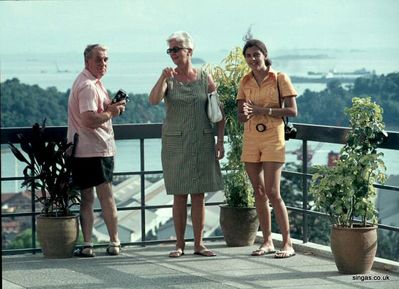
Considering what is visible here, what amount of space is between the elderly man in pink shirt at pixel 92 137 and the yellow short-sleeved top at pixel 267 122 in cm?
97

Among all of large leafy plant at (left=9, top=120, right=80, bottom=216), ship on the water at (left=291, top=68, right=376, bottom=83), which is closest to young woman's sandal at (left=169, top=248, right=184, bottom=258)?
large leafy plant at (left=9, top=120, right=80, bottom=216)

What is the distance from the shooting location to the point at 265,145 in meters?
7.17

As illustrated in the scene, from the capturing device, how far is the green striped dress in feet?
23.9

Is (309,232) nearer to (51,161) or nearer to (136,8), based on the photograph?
(51,161)

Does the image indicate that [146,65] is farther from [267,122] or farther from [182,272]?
[182,272]

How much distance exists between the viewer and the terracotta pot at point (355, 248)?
6.58 meters

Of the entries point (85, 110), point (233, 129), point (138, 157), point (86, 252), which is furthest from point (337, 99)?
point (85, 110)

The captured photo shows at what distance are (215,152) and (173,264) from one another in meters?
0.90

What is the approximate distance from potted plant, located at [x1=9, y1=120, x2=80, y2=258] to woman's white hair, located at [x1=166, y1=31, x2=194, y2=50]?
114cm

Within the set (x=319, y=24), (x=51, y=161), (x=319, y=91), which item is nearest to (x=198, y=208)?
(x=51, y=161)

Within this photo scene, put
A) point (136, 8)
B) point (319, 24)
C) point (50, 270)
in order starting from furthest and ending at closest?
point (136, 8) < point (319, 24) < point (50, 270)

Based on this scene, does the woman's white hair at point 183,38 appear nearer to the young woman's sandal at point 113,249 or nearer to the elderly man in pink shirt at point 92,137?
the elderly man in pink shirt at point 92,137

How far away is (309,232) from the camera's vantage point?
8.23m

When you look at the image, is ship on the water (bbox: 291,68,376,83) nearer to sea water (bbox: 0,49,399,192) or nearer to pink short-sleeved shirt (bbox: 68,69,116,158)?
sea water (bbox: 0,49,399,192)
